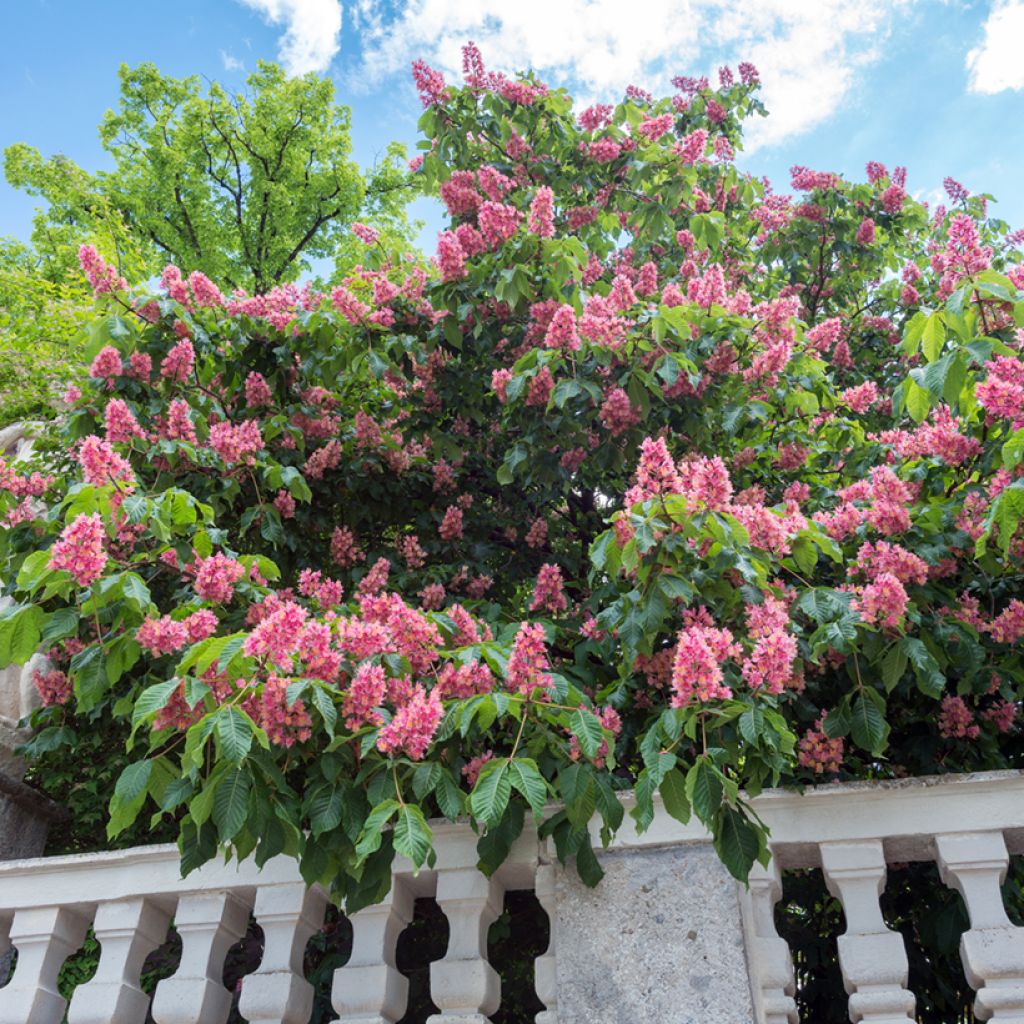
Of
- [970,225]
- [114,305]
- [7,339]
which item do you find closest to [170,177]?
[7,339]

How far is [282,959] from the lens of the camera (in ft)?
7.14

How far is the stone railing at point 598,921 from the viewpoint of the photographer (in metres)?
1.90

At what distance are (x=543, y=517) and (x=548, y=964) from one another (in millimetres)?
2474

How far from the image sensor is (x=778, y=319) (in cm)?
367

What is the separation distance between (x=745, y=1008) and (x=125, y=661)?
1716 millimetres

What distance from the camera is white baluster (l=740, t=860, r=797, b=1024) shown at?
1930 mm

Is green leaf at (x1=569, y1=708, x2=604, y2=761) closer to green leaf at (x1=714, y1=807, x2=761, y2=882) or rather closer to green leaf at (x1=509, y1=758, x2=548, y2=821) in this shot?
green leaf at (x1=509, y1=758, x2=548, y2=821)

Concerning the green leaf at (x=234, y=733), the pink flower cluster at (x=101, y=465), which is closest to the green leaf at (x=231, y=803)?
the green leaf at (x=234, y=733)

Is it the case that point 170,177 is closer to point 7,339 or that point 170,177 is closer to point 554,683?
point 7,339

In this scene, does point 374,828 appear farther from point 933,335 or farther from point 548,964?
point 933,335

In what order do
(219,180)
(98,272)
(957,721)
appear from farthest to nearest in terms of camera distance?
(219,180)
(98,272)
(957,721)

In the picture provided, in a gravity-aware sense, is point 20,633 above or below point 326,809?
above

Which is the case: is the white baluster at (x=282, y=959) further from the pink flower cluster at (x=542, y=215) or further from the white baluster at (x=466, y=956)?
the pink flower cluster at (x=542, y=215)

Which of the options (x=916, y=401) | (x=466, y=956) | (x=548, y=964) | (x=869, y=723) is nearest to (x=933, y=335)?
(x=916, y=401)
